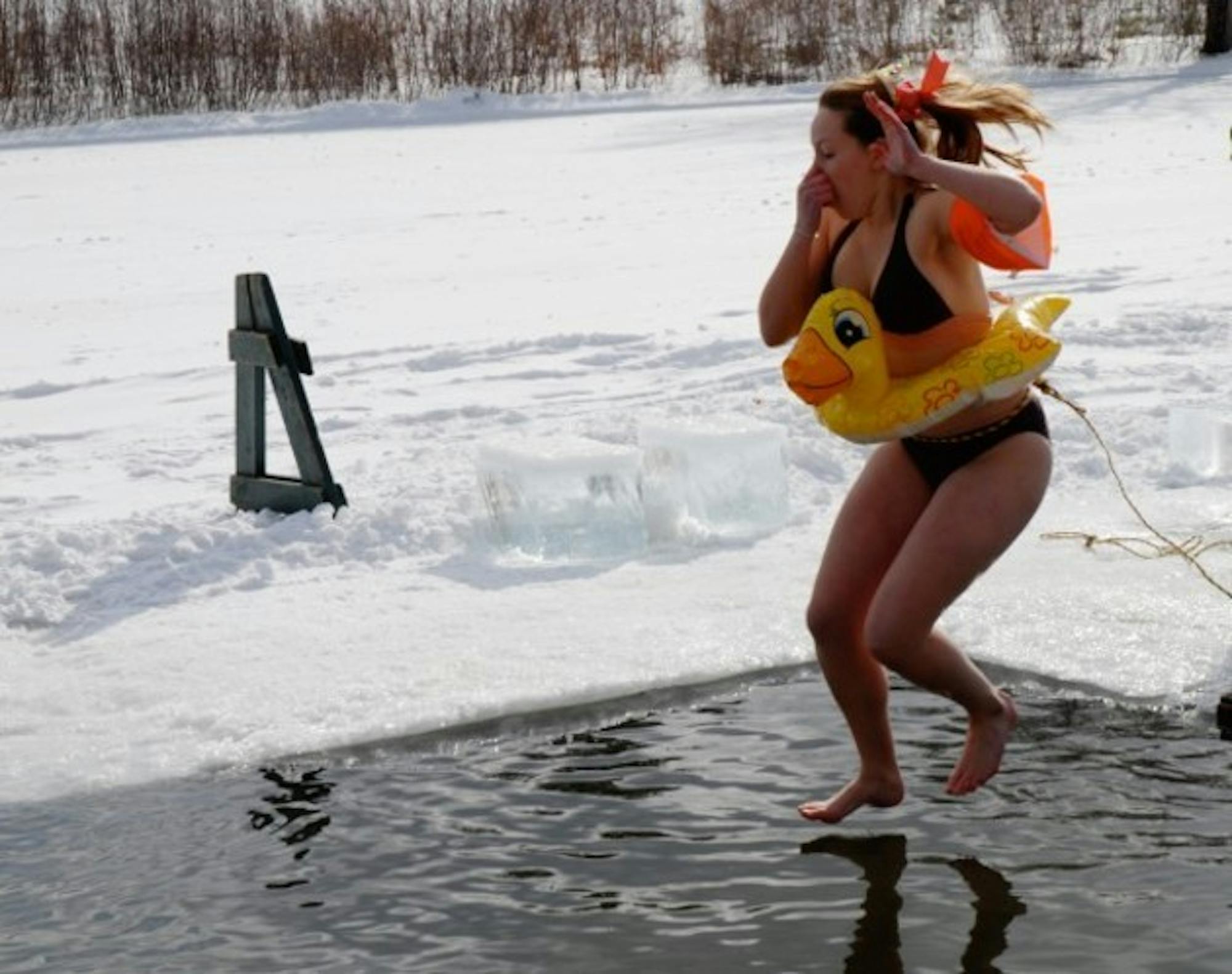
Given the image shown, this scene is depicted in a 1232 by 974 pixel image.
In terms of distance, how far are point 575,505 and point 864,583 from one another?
9.17 feet

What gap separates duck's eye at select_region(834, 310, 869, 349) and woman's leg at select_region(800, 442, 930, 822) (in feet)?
0.98

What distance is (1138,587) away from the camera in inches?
264

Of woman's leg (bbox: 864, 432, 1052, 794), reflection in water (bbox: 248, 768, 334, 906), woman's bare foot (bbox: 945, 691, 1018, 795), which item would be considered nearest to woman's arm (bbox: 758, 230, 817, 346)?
woman's leg (bbox: 864, 432, 1052, 794)

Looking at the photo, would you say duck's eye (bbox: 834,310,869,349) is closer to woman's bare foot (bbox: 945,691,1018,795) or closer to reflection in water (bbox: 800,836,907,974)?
woman's bare foot (bbox: 945,691,1018,795)

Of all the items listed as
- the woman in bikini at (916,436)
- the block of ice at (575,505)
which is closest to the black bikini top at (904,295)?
the woman in bikini at (916,436)

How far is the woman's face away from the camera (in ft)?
15.0

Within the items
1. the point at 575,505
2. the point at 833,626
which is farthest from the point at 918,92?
the point at 575,505

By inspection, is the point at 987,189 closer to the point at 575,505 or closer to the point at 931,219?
the point at 931,219

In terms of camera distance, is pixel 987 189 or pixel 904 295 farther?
pixel 904 295

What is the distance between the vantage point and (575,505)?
24.2ft

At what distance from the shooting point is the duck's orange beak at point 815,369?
4.55 meters

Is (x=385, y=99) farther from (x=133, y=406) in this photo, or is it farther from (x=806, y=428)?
(x=806, y=428)

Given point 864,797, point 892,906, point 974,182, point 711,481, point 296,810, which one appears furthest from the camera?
point 711,481

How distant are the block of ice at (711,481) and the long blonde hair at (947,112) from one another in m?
2.88
